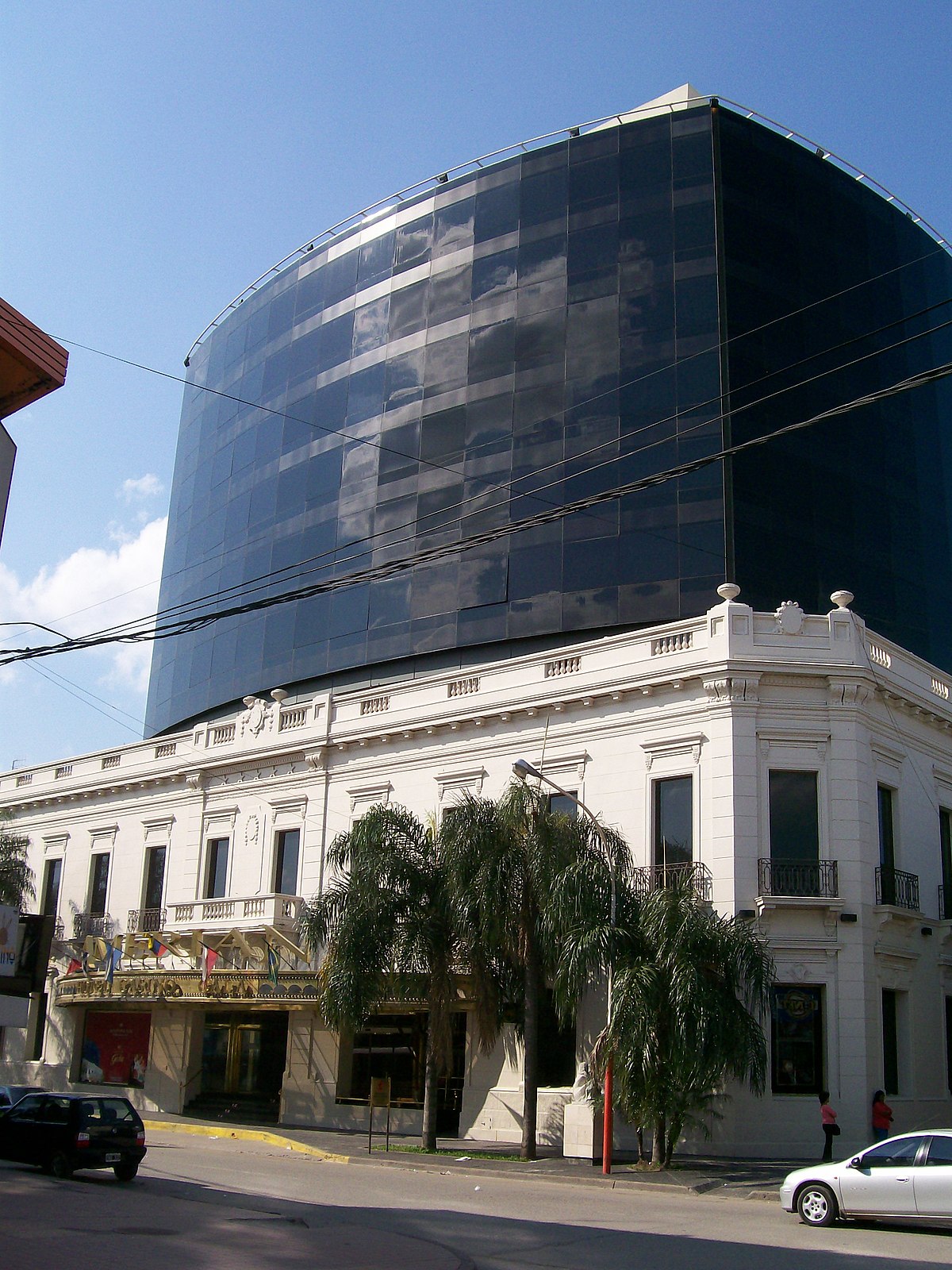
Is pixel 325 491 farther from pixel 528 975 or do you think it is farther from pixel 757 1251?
pixel 757 1251

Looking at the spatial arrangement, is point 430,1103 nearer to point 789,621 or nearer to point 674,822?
point 674,822

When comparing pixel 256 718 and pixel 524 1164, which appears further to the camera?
pixel 256 718

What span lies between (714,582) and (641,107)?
2108cm

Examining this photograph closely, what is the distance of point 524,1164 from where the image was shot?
84.2 ft

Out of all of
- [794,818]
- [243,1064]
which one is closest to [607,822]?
[794,818]

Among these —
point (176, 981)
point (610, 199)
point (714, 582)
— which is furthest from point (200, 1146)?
point (610, 199)

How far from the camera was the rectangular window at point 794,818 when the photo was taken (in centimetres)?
2834

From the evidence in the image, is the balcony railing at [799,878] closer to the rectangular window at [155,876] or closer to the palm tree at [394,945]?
the palm tree at [394,945]

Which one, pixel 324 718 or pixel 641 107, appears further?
pixel 641 107

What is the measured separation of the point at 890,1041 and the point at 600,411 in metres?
23.4

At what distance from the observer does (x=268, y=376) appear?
5606 cm

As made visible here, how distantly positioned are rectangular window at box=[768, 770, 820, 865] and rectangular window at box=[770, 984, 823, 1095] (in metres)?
2.88

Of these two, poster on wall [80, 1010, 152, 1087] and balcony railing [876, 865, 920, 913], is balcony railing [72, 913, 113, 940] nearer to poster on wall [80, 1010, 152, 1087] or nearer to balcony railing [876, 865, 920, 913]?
poster on wall [80, 1010, 152, 1087]

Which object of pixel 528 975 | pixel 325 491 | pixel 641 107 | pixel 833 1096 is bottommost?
pixel 833 1096
